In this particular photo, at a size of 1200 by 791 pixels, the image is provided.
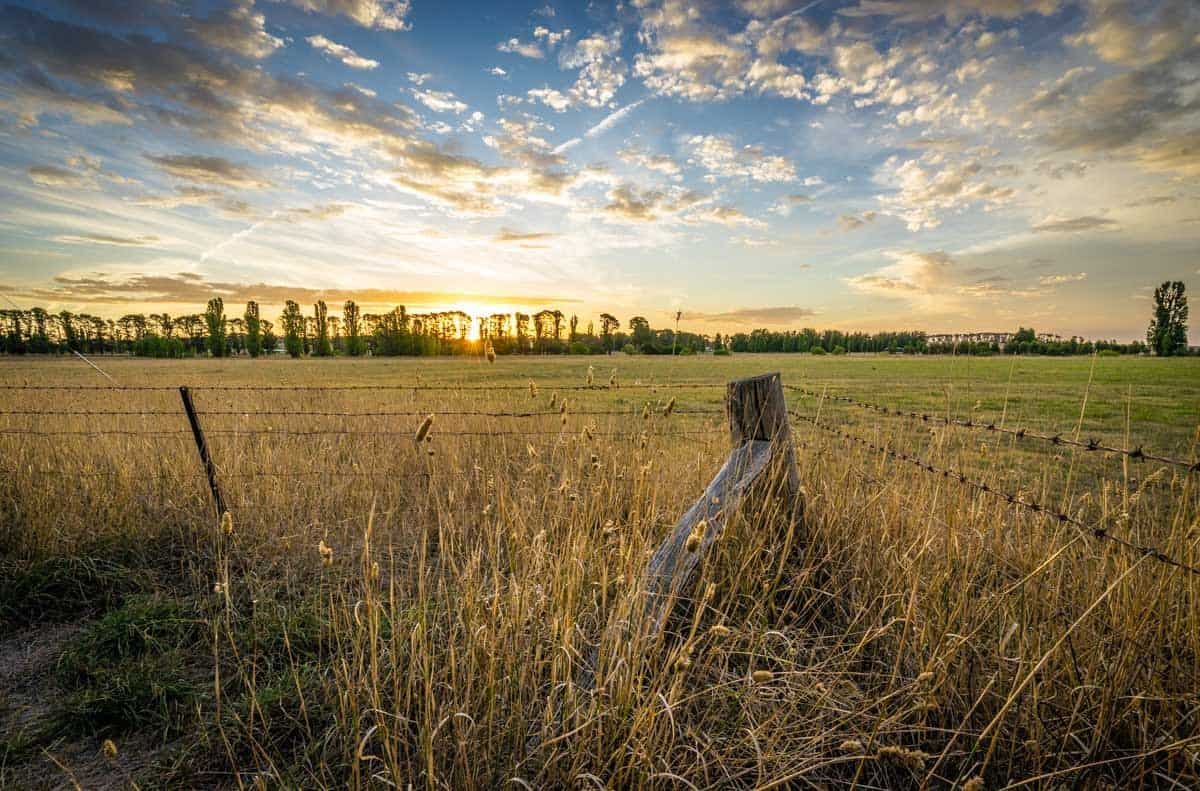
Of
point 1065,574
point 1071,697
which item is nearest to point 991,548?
point 1065,574

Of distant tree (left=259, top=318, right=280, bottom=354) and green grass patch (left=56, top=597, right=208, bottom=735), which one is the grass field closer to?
green grass patch (left=56, top=597, right=208, bottom=735)

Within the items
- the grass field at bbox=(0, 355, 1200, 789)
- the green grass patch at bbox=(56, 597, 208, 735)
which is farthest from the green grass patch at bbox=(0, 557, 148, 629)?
the green grass patch at bbox=(56, 597, 208, 735)

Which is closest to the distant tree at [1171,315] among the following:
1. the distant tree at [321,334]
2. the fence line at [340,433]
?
the fence line at [340,433]

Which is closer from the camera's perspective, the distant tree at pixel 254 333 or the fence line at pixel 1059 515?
the fence line at pixel 1059 515

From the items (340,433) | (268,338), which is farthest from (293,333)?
(340,433)

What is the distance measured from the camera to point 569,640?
2479 millimetres

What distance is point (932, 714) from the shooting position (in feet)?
8.48

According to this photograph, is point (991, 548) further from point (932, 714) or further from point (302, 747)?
point (302, 747)

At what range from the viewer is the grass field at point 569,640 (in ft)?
7.50

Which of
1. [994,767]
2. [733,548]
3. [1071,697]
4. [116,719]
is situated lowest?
[116,719]

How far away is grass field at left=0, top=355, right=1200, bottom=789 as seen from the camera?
2.29 metres

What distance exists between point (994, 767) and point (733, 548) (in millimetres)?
Answer: 1673

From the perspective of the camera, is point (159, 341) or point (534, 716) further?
point (159, 341)

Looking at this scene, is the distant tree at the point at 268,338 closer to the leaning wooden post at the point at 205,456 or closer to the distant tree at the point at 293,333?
the distant tree at the point at 293,333
